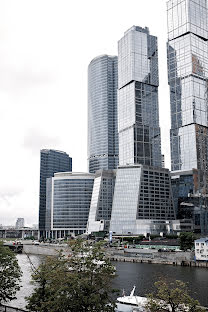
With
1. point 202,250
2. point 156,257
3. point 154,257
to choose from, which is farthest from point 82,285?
point 154,257

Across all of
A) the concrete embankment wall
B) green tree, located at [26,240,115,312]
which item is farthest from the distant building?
green tree, located at [26,240,115,312]

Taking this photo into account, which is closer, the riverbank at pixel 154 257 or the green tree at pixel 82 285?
the green tree at pixel 82 285

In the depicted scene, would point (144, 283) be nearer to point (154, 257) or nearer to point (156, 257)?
point (156, 257)

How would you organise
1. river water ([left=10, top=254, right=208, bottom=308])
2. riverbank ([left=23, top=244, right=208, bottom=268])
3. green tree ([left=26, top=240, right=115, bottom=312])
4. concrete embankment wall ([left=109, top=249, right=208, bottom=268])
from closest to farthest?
green tree ([left=26, top=240, right=115, bottom=312])
river water ([left=10, top=254, right=208, bottom=308])
riverbank ([left=23, top=244, right=208, bottom=268])
concrete embankment wall ([left=109, top=249, right=208, bottom=268])

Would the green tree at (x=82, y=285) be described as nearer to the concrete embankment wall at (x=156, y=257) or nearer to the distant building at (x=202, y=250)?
the concrete embankment wall at (x=156, y=257)

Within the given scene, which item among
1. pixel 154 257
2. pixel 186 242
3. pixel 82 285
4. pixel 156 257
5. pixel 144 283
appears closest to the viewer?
pixel 82 285

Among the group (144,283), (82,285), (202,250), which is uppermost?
(82,285)

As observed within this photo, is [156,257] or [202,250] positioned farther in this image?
[156,257]

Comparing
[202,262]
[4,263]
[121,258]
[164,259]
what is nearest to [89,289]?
[4,263]

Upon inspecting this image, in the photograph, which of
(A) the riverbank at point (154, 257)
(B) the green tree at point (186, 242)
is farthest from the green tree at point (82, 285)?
Result: (B) the green tree at point (186, 242)

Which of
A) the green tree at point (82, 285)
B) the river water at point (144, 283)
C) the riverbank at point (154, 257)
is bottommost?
the riverbank at point (154, 257)

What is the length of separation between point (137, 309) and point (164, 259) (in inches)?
3556

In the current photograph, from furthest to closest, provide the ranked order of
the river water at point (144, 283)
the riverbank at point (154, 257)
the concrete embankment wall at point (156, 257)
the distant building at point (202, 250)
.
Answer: the concrete embankment wall at point (156, 257) → the riverbank at point (154, 257) → the distant building at point (202, 250) → the river water at point (144, 283)

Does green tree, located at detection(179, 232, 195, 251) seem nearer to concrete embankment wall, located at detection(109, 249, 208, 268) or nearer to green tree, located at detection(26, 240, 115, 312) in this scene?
concrete embankment wall, located at detection(109, 249, 208, 268)
